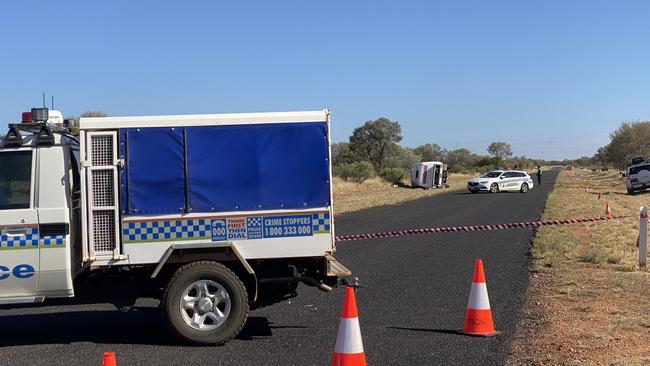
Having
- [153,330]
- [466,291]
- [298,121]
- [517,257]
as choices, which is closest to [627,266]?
[517,257]

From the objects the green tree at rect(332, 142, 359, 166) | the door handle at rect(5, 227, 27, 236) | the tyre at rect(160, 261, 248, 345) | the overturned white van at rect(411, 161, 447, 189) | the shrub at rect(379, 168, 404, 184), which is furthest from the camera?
→ the green tree at rect(332, 142, 359, 166)

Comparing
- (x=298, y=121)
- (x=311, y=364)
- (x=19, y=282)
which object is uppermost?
(x=298, y=121)

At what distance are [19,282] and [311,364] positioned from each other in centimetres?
303

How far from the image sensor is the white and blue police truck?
667 cm

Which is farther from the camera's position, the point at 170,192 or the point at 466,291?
the point at 466,291

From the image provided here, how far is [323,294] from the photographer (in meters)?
9.80

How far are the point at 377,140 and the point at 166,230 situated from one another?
89953 millimetres

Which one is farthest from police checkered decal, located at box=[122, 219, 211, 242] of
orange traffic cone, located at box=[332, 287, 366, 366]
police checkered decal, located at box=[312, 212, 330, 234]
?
orange traffic cone, located at box=[332, 287, 366, 366]

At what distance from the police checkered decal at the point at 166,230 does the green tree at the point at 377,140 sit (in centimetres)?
8819

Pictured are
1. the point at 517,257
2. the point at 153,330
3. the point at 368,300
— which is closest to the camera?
the point at 153,330

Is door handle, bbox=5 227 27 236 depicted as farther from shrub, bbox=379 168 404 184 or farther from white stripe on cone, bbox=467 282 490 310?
shrub, bbox=379 168 404 184

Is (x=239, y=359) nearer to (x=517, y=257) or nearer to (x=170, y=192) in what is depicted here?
(x=170, y=192)

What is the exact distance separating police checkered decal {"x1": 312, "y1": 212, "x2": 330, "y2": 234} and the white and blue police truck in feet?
0.03

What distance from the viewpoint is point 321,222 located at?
700 centimetres
